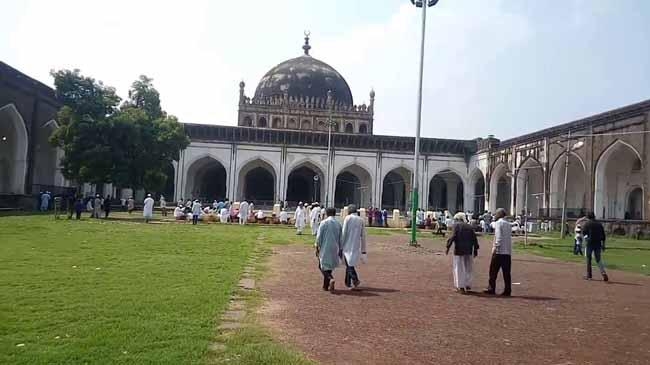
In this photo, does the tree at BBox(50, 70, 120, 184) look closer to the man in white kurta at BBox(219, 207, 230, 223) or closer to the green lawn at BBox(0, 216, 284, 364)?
the man in white kurta at BBox(219, 207, 230, 223)

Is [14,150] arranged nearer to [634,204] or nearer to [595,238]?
[595,238]

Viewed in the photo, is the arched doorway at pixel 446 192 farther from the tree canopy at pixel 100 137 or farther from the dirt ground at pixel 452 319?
the dirt ground at pixel 452 319

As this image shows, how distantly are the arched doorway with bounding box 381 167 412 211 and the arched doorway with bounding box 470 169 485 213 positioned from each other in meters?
4.84

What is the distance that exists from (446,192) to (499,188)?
569 cm

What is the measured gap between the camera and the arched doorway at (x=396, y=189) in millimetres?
46969

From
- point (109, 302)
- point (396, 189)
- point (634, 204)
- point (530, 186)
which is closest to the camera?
point (109, 302)

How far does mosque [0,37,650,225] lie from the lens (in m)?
29.5

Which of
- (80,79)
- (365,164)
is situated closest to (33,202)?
(80,79)

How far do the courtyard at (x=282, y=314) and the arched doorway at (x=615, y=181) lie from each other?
20237 millimetres

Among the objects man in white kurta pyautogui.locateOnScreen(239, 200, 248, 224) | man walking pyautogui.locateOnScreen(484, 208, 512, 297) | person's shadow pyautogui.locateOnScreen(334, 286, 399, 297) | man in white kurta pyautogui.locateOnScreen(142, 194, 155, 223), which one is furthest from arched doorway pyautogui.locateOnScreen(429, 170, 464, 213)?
person's shadow pyautogui.locateOnScreen(334, 286, 399, 297)

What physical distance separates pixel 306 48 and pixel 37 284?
5535 cm

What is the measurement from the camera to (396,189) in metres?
49.4

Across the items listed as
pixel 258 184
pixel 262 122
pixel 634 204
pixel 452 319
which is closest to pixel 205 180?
pixel 258 184

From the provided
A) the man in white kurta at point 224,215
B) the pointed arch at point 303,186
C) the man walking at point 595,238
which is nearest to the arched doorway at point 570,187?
the man in white kurta at point 224,215
